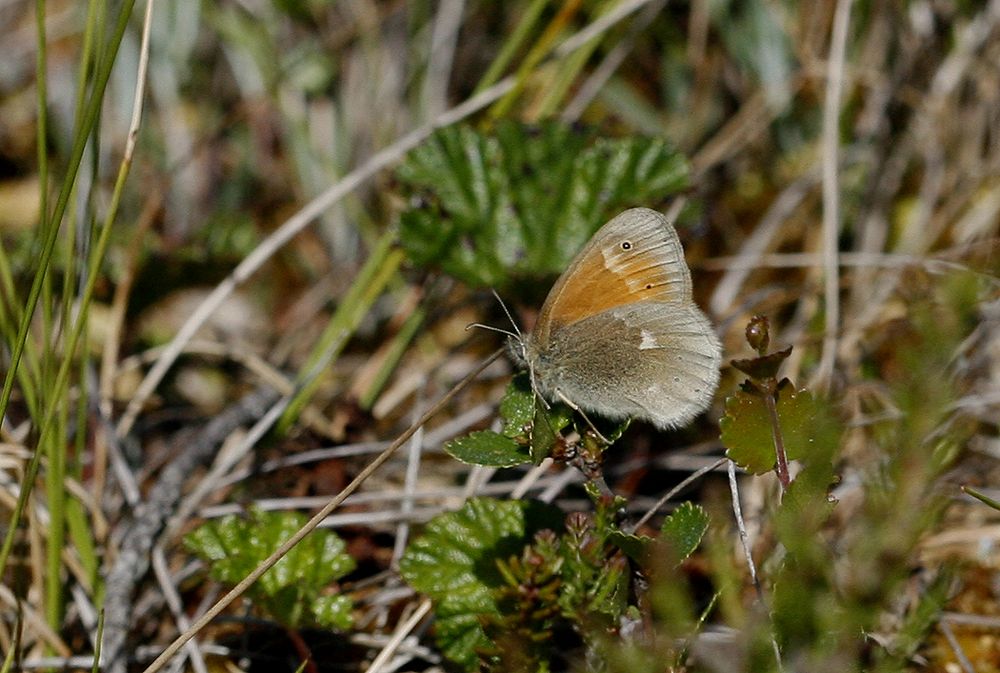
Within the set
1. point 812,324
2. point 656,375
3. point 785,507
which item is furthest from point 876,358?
point 785,507

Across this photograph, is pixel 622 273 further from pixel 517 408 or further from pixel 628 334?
pixel 517 408

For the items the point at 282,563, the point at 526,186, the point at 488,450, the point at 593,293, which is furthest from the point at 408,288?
the point at 488,450

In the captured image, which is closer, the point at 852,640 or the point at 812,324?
the point at 852,640

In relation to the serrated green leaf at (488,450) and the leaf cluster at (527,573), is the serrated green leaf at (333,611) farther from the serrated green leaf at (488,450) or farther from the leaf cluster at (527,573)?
the serrated green leaf at (488,450)

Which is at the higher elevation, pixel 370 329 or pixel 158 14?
pixel 158 14

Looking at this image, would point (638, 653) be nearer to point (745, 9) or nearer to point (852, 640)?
point (852, 640)

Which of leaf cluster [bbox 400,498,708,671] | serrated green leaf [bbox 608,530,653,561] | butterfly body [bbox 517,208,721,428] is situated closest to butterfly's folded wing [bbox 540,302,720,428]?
butterfly body [bbox 517,208,721,428]
